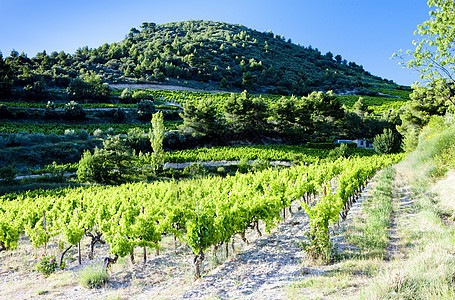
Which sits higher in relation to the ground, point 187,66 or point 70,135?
point 187,66

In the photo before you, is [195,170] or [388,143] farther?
[388,143]

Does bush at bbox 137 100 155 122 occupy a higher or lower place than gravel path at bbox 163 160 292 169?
higher

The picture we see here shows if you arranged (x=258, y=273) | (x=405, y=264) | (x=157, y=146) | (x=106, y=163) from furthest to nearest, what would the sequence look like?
(x=157, y=146)
(x=106, y=163)
(x=258, y=273)
(x=405, y=264)

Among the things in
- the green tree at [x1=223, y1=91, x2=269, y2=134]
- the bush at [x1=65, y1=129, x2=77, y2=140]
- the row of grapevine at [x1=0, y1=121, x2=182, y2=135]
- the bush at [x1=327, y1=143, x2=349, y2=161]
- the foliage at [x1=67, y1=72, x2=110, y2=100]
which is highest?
the foliage at [x1=67, y1=72, x2=110, y2=100]

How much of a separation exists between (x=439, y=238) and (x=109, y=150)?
22.5m

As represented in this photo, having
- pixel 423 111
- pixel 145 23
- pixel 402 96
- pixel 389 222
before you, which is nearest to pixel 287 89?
pixel 402 96

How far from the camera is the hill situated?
61125mm

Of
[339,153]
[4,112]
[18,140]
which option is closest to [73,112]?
[4,112]

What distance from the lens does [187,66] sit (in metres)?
84.4

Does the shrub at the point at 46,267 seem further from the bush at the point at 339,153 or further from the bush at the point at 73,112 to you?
the bush at the point at 73,112

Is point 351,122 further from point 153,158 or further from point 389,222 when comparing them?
point 389,222

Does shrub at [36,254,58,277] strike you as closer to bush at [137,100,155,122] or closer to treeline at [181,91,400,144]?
treeline at [181,91,400,144]

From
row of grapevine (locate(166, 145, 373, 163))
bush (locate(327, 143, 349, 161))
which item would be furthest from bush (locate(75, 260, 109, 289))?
bush (locate(327, 143, 349, 161))

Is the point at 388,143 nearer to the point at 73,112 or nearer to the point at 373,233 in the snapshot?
the point at 373,233
